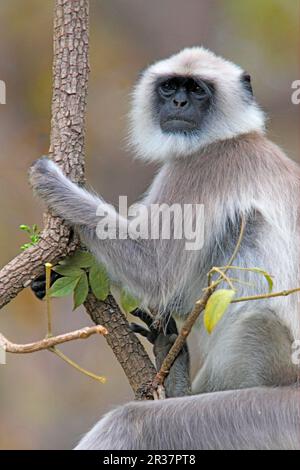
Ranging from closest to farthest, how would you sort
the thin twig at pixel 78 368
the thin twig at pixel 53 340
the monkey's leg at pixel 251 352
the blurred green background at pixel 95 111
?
the thin twig at pixel 53 340 < the thin twig at pixel 78 368 < the monkey's leg at pixel 251 352 < the blurred green background at pixel 95 111

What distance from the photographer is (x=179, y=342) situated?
4.26m

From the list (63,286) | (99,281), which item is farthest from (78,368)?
(99,281)

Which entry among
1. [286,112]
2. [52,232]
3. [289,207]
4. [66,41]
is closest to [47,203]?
[52,232]

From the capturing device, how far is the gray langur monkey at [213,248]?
4195 millimetres

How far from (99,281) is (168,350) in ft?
1.83

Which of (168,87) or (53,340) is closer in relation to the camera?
(53,340)

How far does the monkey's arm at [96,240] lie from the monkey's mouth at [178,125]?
1.93ft

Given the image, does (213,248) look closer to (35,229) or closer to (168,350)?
(168,350)

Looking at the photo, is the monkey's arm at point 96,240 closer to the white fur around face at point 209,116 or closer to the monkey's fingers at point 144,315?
the monkey's fingers at point 144,315

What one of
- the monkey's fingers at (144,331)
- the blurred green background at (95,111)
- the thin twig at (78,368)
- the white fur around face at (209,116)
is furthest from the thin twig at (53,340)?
the blurred green background at (95,111)

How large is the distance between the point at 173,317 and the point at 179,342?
2.53ft

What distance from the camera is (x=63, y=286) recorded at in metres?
4.64
